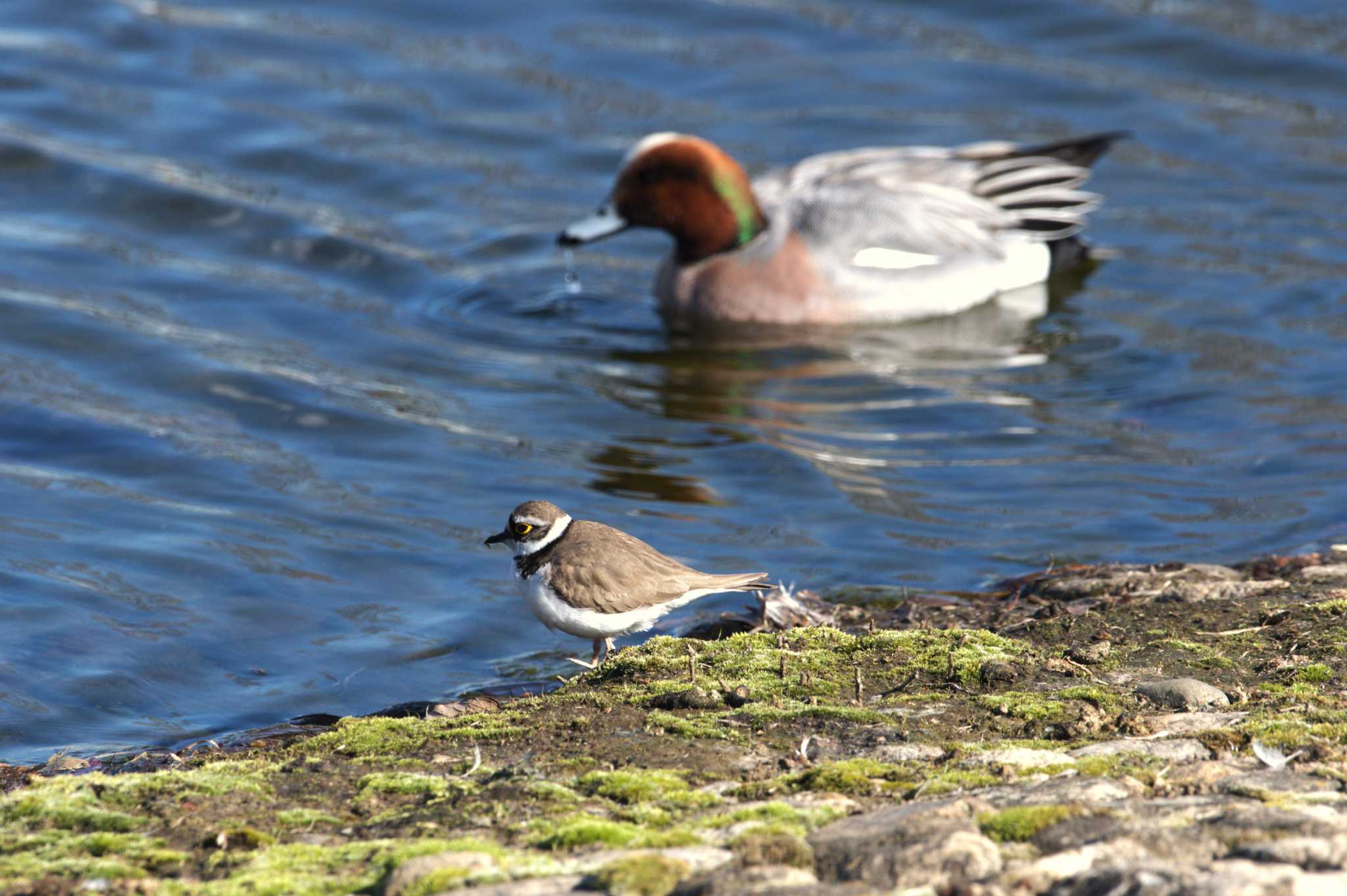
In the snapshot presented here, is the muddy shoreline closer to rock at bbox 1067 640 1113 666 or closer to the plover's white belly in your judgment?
rock at bbox 1067 640 1113 666

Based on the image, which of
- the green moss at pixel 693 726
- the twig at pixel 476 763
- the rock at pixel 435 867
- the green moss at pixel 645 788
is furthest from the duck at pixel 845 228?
the rock at pixel 435 867

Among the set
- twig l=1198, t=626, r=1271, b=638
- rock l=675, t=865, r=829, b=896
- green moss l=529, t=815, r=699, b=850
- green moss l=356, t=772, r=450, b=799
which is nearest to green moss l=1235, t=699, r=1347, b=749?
twig l=1198, t=626, r=1271, b=638

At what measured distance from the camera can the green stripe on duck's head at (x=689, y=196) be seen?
12242 millimetres

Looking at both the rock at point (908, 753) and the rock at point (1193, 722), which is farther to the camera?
the rock at point (1193, 722)

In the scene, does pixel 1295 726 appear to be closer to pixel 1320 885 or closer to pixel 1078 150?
pixel 1320 885

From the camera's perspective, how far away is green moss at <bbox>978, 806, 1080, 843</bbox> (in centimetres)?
375

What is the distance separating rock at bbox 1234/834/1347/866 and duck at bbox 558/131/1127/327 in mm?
8873

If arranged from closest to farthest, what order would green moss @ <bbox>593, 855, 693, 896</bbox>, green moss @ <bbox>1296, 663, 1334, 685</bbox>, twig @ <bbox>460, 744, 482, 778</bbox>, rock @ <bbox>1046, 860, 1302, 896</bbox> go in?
1. rock @ <bbox>1046, 860, 1302, 896</bbox>
2. green moss @ <bbox>593, 855, 693, 896</bbox>
3. twig @ <bbox>460, 744, 482, 778</bbox>
4. green moss @ <bbox>1296, 663, 1334, 685</bbox>

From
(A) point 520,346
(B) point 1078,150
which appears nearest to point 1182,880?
(A) point 520,346

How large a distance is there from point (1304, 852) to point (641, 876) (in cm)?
144

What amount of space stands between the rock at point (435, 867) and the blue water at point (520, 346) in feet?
9.10

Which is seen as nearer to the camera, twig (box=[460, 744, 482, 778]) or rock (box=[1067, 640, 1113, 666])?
twig (box=[460, 744, 482, 778])

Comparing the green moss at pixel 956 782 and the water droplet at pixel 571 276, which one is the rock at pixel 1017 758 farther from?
the water droplet at pixel 571 276

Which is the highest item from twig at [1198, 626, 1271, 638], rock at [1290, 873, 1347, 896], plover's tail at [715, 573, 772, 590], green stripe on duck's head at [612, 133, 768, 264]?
green stripe on duck's head at [612, 133, 768, 264]
